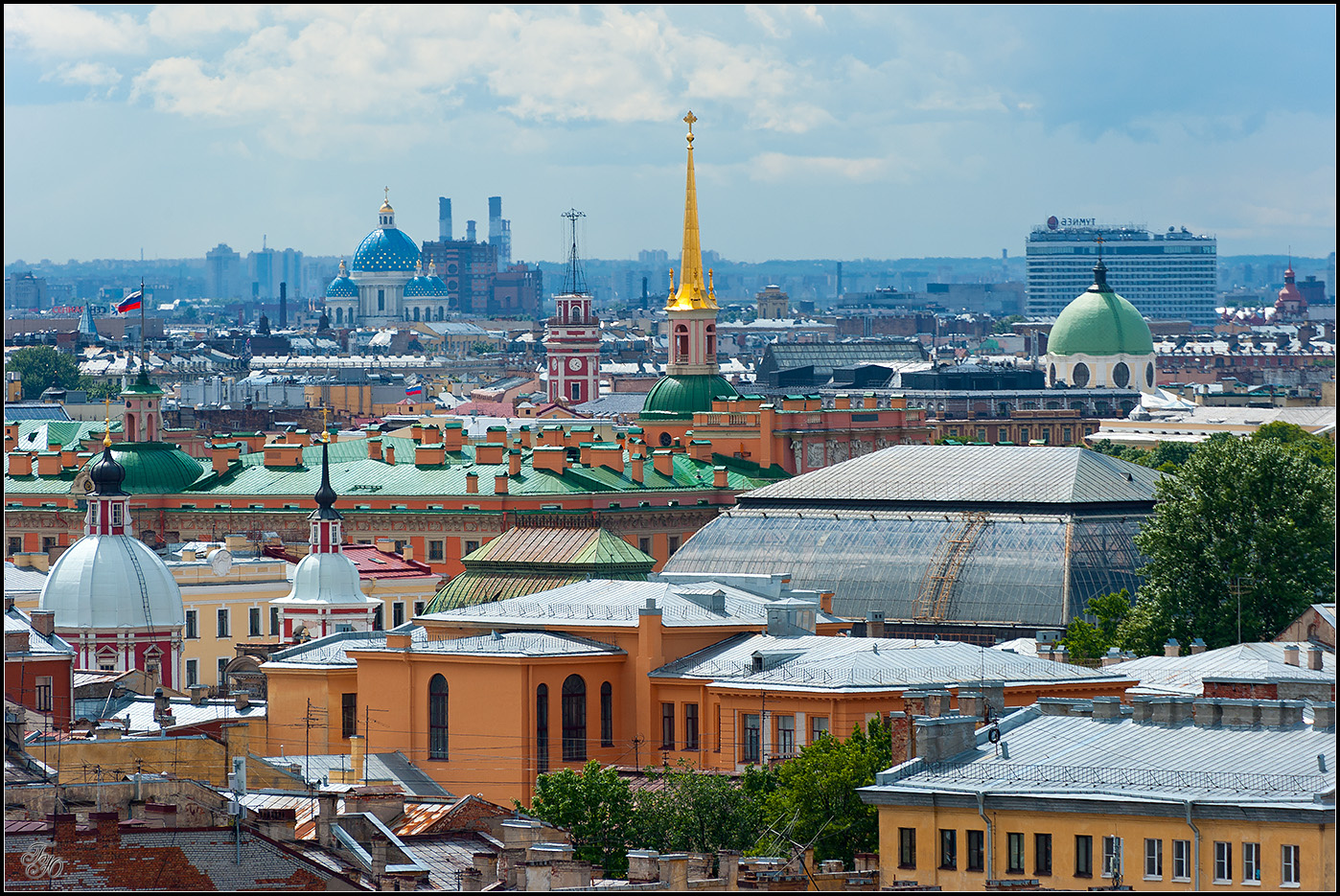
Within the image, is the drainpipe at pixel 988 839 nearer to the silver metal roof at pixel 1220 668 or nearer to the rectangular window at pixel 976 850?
the rectangular window at pixel 976 850

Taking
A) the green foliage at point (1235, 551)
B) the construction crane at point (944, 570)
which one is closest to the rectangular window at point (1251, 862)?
the green foliage at point (1235, 551)

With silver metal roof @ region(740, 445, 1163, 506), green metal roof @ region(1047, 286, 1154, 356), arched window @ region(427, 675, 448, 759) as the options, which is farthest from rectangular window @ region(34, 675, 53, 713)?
green metal roof @ region(1047, 286, 1154, 356)

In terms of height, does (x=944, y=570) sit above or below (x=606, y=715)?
above

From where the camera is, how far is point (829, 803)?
149ft

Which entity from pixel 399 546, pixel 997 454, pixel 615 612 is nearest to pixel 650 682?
pixel 615 612

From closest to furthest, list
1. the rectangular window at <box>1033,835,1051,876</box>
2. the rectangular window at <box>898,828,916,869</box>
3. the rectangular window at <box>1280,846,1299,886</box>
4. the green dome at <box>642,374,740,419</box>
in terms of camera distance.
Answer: the rectangular window at <box>1280,846,1299,886</box> → the rectangular window at <box>1033,835,1051,876</box> → the rectangular window at <box>898,828,916,869</box> → the green dome at <box>642,374,740,419</box>

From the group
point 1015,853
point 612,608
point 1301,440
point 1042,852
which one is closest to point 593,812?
point 1015,853

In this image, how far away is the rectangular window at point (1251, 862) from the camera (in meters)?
37.1

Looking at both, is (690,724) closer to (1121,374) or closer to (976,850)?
(976,850)

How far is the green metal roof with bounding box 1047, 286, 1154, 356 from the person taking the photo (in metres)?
189

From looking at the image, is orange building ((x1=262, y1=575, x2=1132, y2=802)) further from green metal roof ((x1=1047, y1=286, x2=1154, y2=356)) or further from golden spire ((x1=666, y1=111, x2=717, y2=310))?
green metal roof ((x1=1047, y1=286, x2=1154, y2=356))

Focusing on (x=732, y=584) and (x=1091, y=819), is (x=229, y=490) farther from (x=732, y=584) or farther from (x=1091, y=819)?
(x=1091, y=819)

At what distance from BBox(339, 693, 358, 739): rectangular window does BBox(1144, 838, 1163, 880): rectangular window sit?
25292 millimetres

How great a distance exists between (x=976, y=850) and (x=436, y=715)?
825 inches
